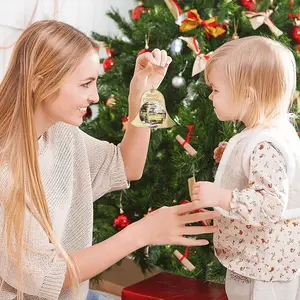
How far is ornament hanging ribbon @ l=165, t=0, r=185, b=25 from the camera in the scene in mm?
1989

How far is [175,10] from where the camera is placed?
78.2 inches

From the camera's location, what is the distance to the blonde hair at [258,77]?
1.43m

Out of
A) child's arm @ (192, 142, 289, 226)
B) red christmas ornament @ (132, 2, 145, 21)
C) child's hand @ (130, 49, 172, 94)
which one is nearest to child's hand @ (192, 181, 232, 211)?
child's arm @ (192, 142, 289, 226)

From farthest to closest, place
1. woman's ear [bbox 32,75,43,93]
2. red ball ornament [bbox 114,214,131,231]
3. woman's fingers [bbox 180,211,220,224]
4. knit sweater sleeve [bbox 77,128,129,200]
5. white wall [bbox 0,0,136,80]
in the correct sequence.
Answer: white wall [bbox 0,0,136,80]
red ball ornament [bbox 114,214,131,231]
knit sweater sleeve [bbox 77,128,129,200]
woman's ear [bbox 32,75,43,93]
woman's fingers [bbox 180,211,220,224]

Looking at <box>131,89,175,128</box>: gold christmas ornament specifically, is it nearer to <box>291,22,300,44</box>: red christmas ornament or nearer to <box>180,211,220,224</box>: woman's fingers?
<box>180,211,220,224</box>: woman's fingers

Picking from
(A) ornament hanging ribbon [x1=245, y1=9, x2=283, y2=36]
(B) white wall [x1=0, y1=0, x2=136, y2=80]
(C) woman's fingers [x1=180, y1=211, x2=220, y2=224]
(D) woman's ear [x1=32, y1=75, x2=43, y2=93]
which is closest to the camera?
(C) woman's fingers [x1=180, y1=211, x2=220, y2=224]

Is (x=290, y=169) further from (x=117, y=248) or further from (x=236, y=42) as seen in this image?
(x=117, y=248)

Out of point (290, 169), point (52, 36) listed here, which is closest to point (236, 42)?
point (290, 169)

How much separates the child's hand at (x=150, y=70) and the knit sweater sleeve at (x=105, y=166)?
0.20 meters

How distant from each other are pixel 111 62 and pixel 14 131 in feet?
3.06

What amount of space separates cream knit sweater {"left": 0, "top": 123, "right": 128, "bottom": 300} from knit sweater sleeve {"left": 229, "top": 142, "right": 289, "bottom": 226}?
0.42m

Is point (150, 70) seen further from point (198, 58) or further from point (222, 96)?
point (198, 58)

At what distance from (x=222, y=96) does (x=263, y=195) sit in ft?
0.93

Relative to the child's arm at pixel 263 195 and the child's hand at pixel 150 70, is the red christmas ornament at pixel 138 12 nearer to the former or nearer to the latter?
the child's hand at pixel 150 70
